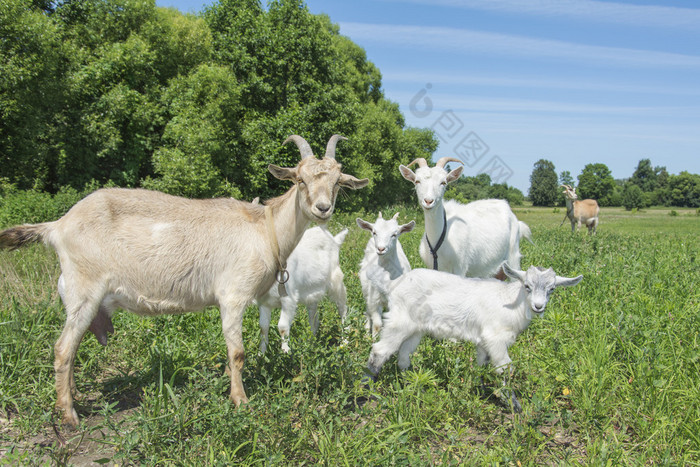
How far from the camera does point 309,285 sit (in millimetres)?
5141

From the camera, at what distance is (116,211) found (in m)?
3.72

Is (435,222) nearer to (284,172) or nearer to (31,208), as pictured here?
(284,172)

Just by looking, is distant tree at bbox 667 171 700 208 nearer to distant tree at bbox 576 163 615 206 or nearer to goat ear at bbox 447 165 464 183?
distant tree at bbox 576 163 615 206

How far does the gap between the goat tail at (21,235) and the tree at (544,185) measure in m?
67.6

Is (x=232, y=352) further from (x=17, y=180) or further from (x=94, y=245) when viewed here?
(x=17, y=180)

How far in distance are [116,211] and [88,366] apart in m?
1.68

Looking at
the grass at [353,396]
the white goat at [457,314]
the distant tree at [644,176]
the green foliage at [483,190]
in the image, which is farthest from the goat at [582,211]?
the distant tree at [644,176]

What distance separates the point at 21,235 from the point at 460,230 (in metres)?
4.84

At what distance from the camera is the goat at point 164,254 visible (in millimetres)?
3529

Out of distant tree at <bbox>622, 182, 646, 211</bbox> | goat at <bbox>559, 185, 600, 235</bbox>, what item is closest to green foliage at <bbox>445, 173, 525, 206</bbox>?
goat at <bbox>559, 185, 600, 235</bbox>

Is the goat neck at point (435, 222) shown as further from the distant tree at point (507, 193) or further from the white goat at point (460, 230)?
the distant tree at point (507, 193)

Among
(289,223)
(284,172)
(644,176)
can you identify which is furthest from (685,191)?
(284,172)

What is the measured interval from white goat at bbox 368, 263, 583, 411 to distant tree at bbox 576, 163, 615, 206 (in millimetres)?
102826

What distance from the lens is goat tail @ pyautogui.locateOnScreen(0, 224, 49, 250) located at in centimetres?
365
